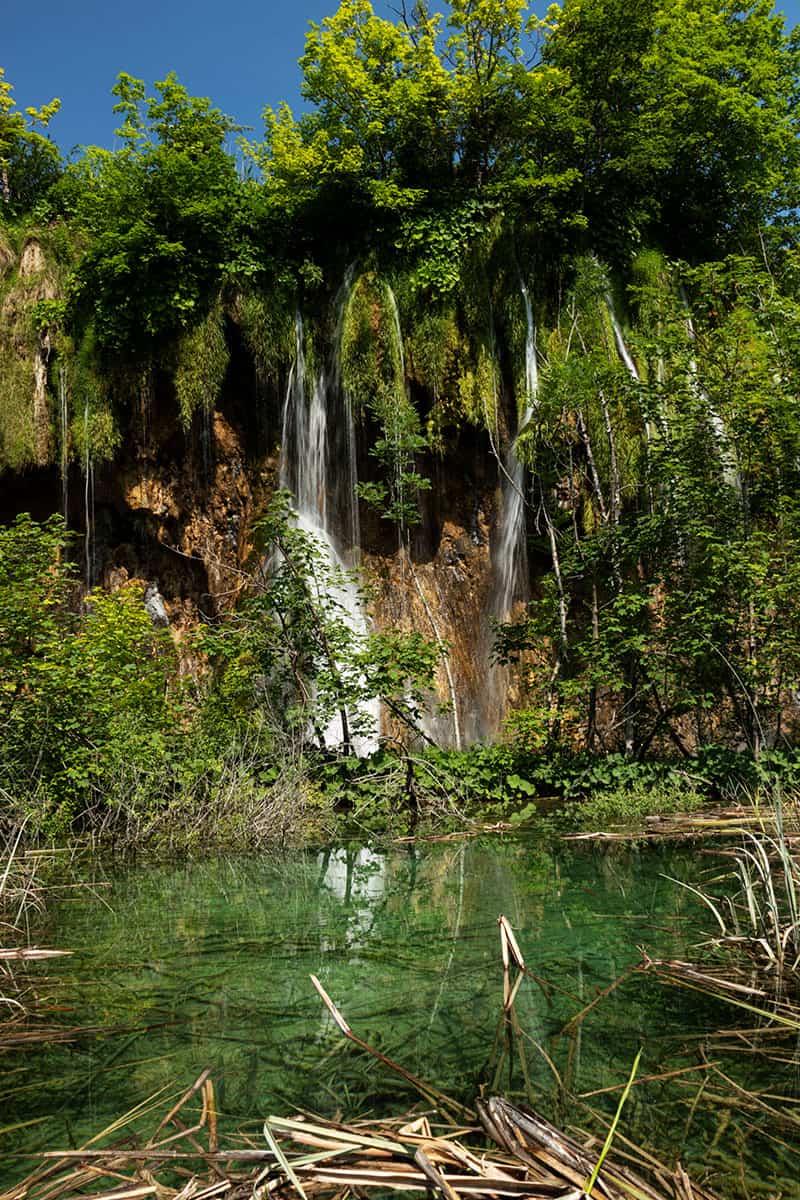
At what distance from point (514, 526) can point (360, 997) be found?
12.0 metres

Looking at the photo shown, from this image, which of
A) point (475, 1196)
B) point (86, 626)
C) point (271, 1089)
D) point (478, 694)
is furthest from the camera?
point (478, 694)

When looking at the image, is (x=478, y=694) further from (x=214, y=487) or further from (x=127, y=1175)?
(x=127, y=1175)

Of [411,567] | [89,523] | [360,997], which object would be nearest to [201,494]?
[89,523]

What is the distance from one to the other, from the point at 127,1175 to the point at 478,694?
13038 mm

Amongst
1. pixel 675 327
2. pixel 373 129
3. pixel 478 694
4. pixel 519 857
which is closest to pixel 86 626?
pixel 519 857

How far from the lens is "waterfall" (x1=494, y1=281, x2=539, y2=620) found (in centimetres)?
1465

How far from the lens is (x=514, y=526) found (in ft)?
48.2

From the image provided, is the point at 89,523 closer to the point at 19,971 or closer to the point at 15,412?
the point at 15,412

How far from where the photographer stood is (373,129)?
49.6 feet

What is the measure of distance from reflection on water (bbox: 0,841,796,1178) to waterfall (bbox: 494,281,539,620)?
906 centimetres

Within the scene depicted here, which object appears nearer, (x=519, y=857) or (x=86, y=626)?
(x=519, y=857)

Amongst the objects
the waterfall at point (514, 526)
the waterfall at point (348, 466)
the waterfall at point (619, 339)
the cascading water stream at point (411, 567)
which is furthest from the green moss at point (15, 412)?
the waterfall at point (619, 339)

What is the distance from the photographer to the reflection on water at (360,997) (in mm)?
2256

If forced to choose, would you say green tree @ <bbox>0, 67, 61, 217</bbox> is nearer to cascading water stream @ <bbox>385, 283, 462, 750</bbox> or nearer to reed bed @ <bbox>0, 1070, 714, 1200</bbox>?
cascading water stream @ <bbox>385, 283, 462, 750</bbox>
